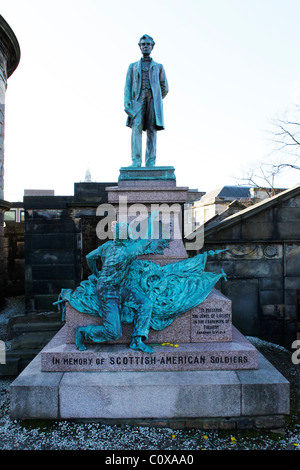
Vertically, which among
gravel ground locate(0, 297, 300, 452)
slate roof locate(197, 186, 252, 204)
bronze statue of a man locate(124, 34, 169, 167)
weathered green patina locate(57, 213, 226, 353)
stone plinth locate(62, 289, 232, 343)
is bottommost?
gravel ground locate(0, 297, 300, 452)

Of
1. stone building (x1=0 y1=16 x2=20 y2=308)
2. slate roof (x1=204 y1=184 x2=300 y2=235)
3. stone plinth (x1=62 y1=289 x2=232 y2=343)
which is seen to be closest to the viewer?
stone plinth (x1=62 y1=289 x2=232 y2=343)

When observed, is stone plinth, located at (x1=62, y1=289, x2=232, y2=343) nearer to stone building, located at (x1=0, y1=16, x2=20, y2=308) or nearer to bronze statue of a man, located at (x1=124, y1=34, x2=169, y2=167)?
bronze statue of a man, located at (x1=124, y1=34, x2=169, y2=167)

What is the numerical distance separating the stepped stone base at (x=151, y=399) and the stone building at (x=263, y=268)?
13.3 feet

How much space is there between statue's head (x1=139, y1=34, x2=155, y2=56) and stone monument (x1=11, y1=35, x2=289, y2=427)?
3.64 metres

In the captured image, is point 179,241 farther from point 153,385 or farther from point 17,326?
point 17,326

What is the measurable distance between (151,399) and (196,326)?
1.13 m

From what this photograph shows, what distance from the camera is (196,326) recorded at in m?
4.37

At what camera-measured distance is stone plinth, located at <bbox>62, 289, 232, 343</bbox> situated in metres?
4.34

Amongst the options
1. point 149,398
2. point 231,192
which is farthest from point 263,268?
point 231,192

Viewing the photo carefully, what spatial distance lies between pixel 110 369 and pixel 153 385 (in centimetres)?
61

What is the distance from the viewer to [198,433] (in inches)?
144

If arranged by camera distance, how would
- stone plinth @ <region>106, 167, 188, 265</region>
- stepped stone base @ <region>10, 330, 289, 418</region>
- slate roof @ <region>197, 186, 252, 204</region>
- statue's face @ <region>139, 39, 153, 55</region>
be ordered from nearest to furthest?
stepped stone base @ <region>10, 330, 289, 418</region> < stone plinth @ <region>106, 167, 188, 265</region> < statue's face @ <region>139, 39, 153, 55</region> < slate roof @ <region>197, 186, 252, 204</region>

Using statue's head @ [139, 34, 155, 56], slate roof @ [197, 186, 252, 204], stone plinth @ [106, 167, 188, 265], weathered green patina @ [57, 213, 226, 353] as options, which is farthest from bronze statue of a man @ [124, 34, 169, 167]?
slate roof @ [197, 186, 252, 204]
